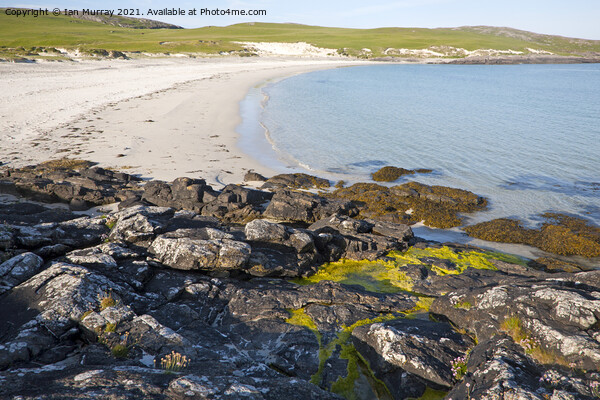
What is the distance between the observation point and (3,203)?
48.5ft

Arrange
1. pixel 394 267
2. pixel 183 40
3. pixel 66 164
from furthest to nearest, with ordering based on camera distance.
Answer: pixel 183 40 < pixel 66 164 < pixel 394 267

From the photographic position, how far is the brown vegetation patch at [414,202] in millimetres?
16438

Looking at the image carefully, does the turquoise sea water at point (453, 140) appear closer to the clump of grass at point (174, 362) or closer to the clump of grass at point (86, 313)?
the clump of grass at point (174, 362)

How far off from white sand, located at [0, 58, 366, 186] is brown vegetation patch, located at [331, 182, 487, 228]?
5.78 meters

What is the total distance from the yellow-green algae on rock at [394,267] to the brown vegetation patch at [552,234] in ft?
5.65

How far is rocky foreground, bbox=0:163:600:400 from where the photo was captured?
5.86m

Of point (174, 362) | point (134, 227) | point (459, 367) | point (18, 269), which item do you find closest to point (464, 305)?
point (459, 367)

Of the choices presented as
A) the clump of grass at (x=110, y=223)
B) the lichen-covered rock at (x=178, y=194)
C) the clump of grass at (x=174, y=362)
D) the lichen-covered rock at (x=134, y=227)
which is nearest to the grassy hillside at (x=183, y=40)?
the lichen-covered rock at (x=178, y=194)

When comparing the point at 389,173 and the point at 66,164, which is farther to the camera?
the point at 389,173

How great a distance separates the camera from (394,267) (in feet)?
39.2

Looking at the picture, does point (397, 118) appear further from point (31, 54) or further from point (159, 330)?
point (31, 54)

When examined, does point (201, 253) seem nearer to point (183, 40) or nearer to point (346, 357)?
point (346, 357)

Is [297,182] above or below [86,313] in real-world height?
above

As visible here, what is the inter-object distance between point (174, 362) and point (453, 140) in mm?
28704
